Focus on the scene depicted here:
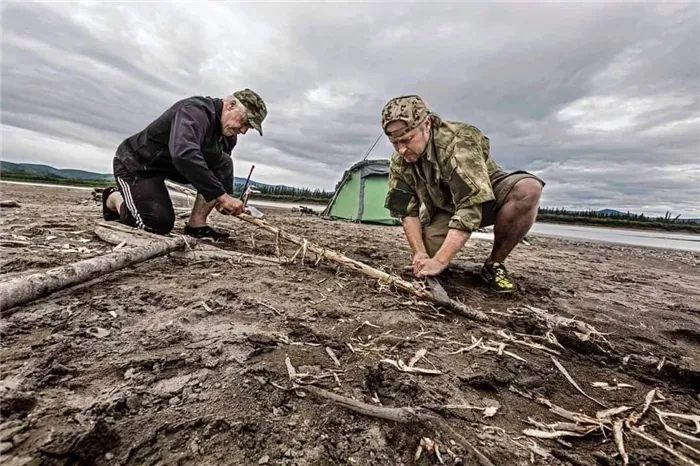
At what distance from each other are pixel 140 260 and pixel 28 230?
193 centimetres

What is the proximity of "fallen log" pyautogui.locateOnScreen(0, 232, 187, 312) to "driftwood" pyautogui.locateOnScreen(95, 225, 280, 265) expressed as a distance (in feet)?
1.05

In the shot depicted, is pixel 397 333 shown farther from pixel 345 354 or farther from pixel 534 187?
pixel 534 187

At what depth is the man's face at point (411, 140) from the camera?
278cm

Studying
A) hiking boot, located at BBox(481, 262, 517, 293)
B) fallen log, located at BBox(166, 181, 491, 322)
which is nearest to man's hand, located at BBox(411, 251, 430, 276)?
fallen log, located at BBox(166, 181, 491, 322)

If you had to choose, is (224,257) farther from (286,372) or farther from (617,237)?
(617,237)

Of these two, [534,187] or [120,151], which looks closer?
[534,187]

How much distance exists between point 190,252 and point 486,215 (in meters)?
2.89

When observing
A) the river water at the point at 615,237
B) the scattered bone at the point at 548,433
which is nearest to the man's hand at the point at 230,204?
the scattered bone at the point at 548,433

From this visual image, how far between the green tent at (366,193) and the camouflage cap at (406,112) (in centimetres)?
659

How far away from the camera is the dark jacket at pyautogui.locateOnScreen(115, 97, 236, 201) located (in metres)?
3.27

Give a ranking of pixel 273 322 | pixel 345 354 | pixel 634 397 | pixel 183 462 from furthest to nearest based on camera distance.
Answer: pixel 273 322 → pixel 345 354 → pixel 634 397 → pixel 183 462

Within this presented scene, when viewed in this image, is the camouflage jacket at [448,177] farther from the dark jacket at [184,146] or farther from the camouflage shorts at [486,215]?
the dark jacket at [184,146]

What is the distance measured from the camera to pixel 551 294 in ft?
10.6

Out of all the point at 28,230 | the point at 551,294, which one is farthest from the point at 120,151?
the point at 551,294
